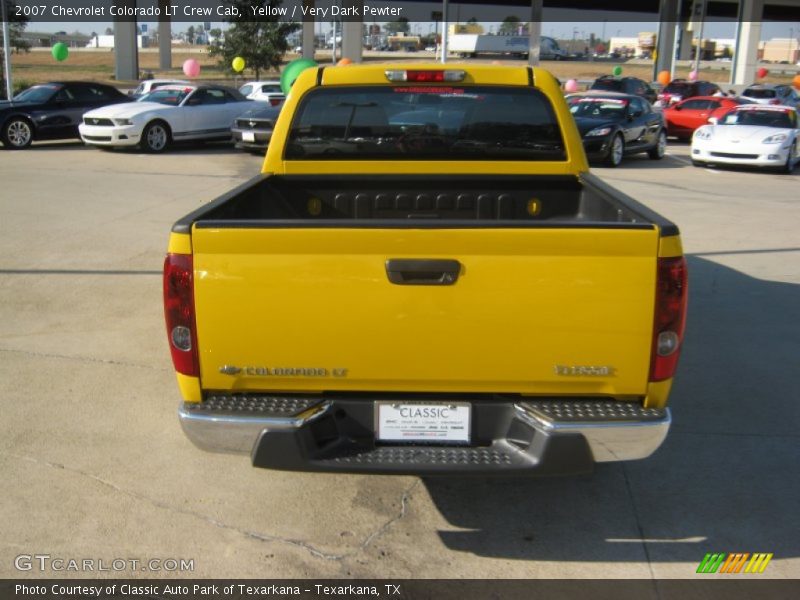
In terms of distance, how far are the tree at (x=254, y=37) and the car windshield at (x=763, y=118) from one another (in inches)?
1057

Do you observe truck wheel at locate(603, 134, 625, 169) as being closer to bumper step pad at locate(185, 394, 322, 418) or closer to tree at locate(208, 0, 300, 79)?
bumper step pad at locate(185, 394, 322, 418)

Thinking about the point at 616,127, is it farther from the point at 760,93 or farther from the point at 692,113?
the point at 760,93

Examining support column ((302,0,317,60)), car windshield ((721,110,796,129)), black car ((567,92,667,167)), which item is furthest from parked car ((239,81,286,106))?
support column ((302,0,317,60))

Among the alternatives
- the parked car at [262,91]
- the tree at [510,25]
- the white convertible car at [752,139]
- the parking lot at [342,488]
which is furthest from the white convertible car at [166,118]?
the tree at [510,25]

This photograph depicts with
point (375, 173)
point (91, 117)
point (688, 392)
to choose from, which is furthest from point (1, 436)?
point (91, 117)

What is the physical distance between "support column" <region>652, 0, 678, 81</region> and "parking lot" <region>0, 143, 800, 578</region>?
5173cm

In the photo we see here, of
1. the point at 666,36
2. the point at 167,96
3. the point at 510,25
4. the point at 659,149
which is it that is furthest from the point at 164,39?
the point at 510,25

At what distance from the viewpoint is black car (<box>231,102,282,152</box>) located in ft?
59.6

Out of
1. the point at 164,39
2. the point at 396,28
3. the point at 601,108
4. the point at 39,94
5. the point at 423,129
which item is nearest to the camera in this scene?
the point at 423,129

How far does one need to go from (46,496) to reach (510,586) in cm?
229

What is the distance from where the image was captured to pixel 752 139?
58.8ft

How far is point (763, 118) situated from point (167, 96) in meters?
13.7

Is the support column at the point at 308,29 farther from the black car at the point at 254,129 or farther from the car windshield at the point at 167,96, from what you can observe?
the black car at the point at 254,129

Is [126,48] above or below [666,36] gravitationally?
below
